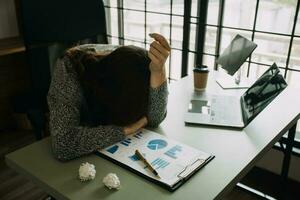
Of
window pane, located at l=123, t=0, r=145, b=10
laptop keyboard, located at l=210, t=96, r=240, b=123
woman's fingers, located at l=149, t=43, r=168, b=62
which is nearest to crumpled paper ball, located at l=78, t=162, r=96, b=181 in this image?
woman's fingers, located at l=149, t=43, r=168, b=62

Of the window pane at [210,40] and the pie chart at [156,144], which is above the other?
the window pane at [210,40]

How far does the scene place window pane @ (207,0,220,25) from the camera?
2.31 m

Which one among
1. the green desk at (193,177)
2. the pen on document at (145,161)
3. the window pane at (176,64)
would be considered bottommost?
the window pane at (176,64)

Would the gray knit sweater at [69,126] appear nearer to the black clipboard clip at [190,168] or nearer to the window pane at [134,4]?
the black clipboard clip at [190,168]

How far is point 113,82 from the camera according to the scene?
128 cm

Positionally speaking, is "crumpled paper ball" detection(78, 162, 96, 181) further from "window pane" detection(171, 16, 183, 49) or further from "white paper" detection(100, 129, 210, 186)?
"window pane" detection(171, 16, 183, 49)

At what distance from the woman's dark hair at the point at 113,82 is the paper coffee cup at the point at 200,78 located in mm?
483

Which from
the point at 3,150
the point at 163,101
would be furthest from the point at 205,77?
the point at 3,150

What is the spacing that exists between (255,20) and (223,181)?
4.65 ft

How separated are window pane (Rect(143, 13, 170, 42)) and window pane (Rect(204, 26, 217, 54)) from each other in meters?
0.41

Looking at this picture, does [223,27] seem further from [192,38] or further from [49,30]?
[49,30]

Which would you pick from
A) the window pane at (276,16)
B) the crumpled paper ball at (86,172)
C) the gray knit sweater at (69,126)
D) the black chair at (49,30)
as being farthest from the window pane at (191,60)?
the crumpled paper ball at (86,172)

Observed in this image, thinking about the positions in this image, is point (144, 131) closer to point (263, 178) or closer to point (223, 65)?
point (223, 65)

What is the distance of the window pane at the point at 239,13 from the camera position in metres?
2.18
